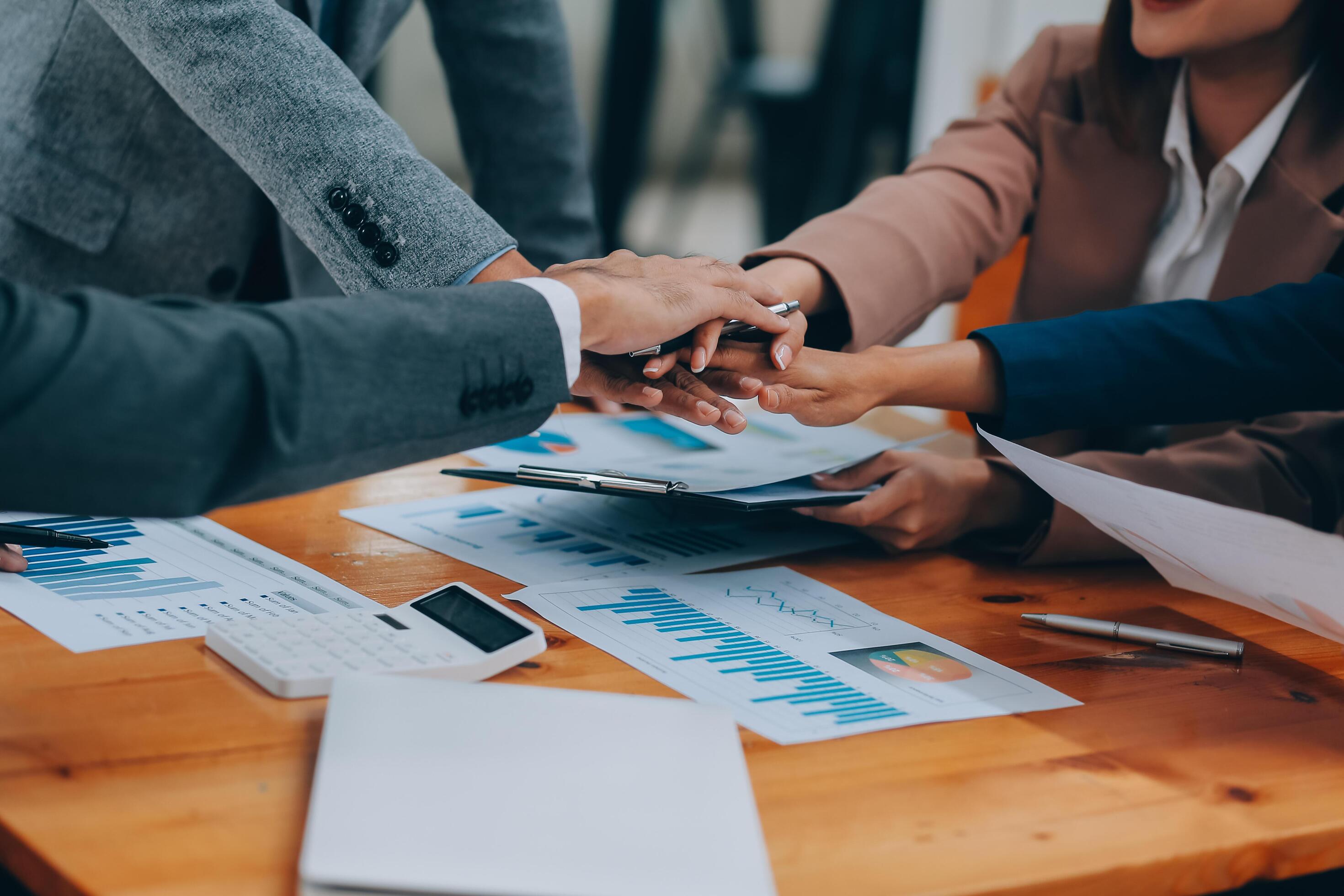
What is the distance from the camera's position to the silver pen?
29.8 inches

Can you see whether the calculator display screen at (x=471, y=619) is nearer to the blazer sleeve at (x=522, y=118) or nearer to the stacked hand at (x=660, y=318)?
the stacked hand at (x=660, y=318)

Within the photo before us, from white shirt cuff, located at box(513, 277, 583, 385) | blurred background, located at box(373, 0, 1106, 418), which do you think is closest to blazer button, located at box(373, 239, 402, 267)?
white shirt cuff, located at box(513, 277, 583, 385)

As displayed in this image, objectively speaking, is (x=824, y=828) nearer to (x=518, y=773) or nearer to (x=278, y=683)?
(x=518, y=773)

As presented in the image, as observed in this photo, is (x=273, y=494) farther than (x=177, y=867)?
Yes

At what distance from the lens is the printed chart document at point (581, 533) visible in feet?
2.76

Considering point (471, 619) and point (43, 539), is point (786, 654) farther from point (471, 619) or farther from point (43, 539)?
point (43, 539)

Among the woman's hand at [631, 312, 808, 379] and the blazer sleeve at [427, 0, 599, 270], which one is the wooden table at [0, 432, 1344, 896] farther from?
the blazer sleeve at [427, 0, 599, 270]

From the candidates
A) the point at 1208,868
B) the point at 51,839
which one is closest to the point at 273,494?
the point at 51,839

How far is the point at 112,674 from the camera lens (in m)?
0.59

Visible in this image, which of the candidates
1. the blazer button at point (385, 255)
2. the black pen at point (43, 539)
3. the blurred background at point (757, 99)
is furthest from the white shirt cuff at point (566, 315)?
the blurred background at point (757, 99)

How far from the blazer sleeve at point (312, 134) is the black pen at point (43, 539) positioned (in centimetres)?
30

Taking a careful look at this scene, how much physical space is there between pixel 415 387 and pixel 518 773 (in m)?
0.22

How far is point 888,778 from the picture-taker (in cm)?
55

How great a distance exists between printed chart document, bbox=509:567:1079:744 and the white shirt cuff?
0.55 ft
